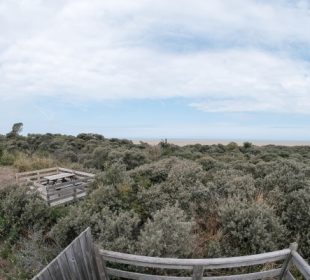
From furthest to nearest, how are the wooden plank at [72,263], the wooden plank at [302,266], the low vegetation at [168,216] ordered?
the low vegetation at [168,216], the wooden plank at [72,263], the wooden plank at [302,266]

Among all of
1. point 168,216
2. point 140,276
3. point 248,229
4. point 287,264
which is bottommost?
point 140,276

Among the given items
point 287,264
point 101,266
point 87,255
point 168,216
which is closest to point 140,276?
point 101,266

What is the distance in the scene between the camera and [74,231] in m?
5.54

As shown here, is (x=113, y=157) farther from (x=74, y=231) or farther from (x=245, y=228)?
(x=245, y=228)

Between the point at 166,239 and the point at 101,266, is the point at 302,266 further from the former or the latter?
the point at 101,266

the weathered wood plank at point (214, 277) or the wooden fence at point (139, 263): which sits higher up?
the wooden fence at point (139, 263)

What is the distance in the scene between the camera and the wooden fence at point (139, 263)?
349 cm

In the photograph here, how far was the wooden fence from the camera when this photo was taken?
11.4 ft

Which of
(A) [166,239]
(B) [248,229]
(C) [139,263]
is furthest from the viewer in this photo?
(B) [248,229]

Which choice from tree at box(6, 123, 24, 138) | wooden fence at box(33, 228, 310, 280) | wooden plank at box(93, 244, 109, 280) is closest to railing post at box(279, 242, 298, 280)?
wooden fence at box(33, 228, 310, 280)

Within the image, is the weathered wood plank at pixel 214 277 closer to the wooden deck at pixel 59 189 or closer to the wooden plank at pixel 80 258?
the wooden plank at pixel 80 258

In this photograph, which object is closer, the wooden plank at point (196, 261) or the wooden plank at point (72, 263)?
the wooden plank at point (196, 261)

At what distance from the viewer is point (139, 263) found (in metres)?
3.62

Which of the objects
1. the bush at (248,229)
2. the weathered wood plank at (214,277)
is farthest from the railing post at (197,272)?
the bush at (248,229)
